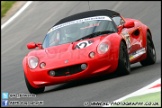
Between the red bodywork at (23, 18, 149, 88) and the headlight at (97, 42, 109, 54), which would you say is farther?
the headlight at (97, 42, 109, 54)

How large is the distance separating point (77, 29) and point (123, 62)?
1.38m

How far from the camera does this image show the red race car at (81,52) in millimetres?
11078

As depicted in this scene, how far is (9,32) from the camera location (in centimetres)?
2397

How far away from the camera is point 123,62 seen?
37.5 feet

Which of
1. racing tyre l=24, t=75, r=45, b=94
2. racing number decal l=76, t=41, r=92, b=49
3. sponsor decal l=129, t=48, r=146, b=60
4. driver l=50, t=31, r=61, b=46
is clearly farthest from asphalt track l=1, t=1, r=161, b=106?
driver l=50, t=31, r=61, b=46

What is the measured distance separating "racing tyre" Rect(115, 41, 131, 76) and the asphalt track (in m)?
0.18

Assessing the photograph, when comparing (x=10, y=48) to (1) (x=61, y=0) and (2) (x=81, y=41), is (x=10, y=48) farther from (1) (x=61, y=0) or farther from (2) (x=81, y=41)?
(2) (x=81, y=41)

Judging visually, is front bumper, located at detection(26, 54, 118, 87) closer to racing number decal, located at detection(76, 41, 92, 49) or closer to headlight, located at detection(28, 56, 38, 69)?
Answer: headlight, located at detection(28, 56, 38, 69)

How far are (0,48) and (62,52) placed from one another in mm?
10482

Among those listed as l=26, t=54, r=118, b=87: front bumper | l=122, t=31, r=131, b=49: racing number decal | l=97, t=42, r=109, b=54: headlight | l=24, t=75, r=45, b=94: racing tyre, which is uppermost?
l=122, t=31, r=131, b=49: racing number decal

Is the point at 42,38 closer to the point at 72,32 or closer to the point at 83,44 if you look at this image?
the point at 72,32

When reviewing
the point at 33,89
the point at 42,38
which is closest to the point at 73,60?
the point at 33,89

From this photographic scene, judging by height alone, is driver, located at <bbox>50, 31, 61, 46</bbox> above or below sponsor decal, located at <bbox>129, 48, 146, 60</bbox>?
above

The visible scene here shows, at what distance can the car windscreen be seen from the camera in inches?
479
